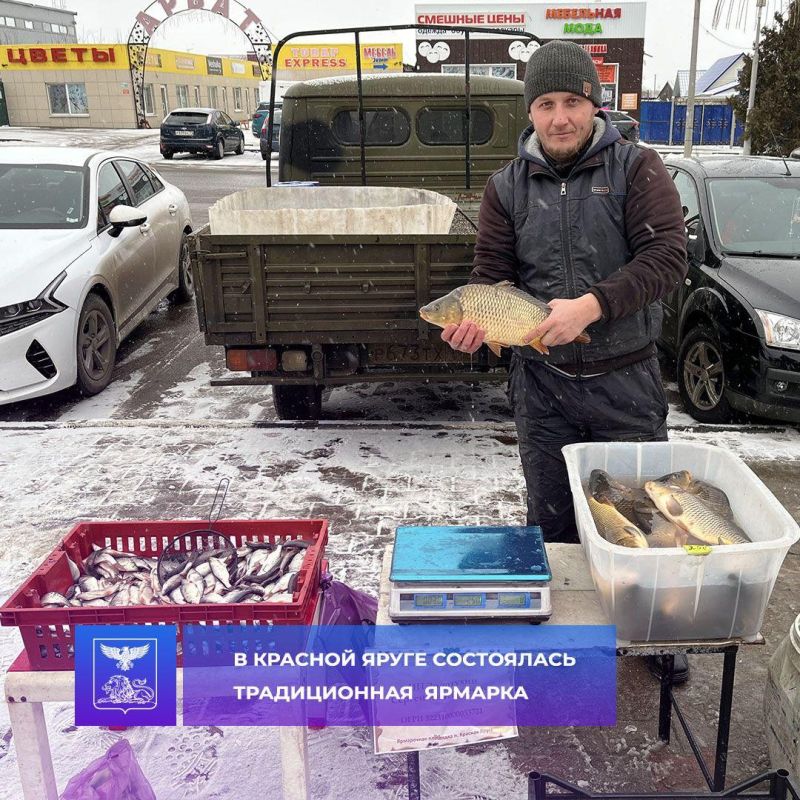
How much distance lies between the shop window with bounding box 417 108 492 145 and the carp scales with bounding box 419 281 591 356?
4609 mm

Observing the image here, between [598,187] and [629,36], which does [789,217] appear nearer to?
[598,187]

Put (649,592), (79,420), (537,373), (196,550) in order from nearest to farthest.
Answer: (649,592) → (196,550) → (537,373) → (79,420)

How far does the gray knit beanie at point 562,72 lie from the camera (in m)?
2.50

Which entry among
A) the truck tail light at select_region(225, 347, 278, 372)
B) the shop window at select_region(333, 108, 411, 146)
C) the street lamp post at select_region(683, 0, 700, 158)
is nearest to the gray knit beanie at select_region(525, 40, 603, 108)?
the truck tail light at select_region(225, 347, 278, 372)

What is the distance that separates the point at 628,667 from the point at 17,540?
2950mm

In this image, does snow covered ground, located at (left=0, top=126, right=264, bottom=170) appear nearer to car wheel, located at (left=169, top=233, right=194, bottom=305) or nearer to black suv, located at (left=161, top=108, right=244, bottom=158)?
black suv, located at (left=161, top=108, right=244, bottom=158)

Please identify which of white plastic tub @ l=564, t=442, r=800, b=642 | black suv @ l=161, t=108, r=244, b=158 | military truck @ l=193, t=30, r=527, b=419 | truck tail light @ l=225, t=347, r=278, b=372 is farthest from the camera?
black suv @ l=161, t=108, r=244, b=158

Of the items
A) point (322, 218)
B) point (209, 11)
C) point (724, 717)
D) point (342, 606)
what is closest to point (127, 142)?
point (209, 11)

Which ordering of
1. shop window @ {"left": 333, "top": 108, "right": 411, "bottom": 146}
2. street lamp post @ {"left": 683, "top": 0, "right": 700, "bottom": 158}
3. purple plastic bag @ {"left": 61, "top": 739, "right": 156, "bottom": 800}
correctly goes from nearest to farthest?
purple plastic bag @ {"left": 61, "top": 739, "right": 156, "bottom": 800} < shop window @ {"left": 333, "top": 108, "right": 411, "bottom": 146} < street lamp post @ {"left": 683, "top": 0, "right": 700, "bottom": 158}

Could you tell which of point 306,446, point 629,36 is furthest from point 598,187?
point 629,36

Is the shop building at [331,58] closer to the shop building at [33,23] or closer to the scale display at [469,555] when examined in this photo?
the shop building at [33,23]

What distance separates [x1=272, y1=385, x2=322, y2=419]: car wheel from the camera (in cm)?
543

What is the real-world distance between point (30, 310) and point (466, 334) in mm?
4071

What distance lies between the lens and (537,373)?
9.39ft
